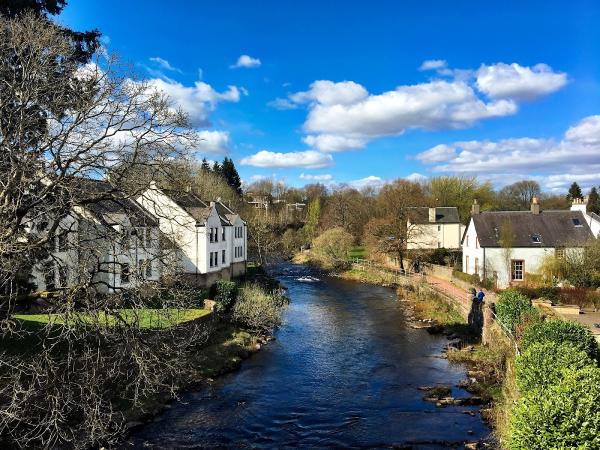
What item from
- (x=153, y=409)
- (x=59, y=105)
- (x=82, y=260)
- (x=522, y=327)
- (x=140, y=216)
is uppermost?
(x=59, y=105)

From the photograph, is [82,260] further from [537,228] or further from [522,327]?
[537,228]

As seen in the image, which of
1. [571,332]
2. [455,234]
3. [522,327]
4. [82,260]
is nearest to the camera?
[82,260]

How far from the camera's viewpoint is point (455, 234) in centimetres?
6756

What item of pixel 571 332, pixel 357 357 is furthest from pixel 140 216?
pixel 357 357

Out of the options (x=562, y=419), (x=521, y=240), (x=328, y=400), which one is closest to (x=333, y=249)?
(x=521, y=240)

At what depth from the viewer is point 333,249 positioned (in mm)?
66438

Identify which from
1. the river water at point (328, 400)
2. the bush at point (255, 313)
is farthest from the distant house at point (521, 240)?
the bush at point (255, 313)

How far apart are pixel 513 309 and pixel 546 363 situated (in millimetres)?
Result: 9814

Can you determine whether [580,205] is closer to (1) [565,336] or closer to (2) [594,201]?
(1) [565,336]

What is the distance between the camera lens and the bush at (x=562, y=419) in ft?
34.2

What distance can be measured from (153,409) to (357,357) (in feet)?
38.0

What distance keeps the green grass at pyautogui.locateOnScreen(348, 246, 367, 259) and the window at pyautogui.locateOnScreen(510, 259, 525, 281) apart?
1219 inches

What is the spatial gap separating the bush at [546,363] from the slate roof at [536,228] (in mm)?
26583

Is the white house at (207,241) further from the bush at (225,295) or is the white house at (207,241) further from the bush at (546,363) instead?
the bush at (546,363)
